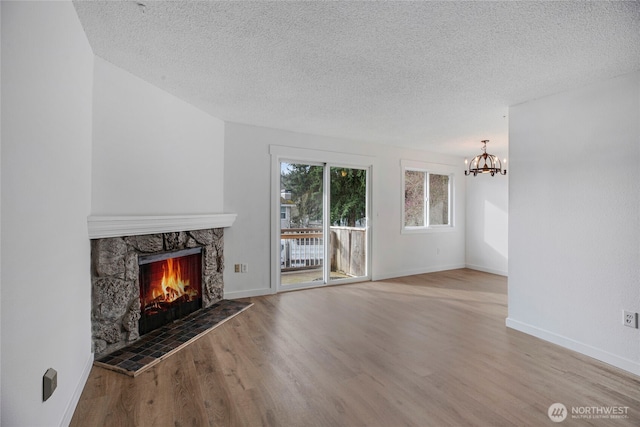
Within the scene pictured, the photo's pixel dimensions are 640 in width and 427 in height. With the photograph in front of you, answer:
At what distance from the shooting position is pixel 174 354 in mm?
2564

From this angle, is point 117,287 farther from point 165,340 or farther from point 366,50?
point 366,50

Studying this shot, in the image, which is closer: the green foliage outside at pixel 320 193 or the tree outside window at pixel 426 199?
the green foliage outside at pixel 320 193

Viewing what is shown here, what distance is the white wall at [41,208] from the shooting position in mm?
1219

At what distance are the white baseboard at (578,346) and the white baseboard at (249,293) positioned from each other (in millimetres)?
2880

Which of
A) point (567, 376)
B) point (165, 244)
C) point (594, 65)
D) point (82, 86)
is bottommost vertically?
point (567, 376)

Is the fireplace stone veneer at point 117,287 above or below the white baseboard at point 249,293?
above

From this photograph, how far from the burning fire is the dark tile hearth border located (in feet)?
0.81

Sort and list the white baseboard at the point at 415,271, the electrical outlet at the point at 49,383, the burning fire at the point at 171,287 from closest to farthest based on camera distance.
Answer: the electrical outlet at the point at 49,383
the burning fire at the point at 171,287
the white baseboard at the point at 415,271

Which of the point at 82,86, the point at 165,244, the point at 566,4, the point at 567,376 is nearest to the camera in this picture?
the point at 566,4

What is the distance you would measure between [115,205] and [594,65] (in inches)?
152

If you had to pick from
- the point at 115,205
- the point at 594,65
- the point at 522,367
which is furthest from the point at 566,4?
the point at 115,205

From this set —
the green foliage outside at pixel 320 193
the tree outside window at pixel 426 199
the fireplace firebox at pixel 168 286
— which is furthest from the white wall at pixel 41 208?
the tree outside window at pixel 426 199

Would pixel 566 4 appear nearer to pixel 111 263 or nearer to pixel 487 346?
pixel 487 346

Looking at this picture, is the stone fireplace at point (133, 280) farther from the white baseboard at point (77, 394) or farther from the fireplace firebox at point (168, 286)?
the white baseboard at point (77, 394)
